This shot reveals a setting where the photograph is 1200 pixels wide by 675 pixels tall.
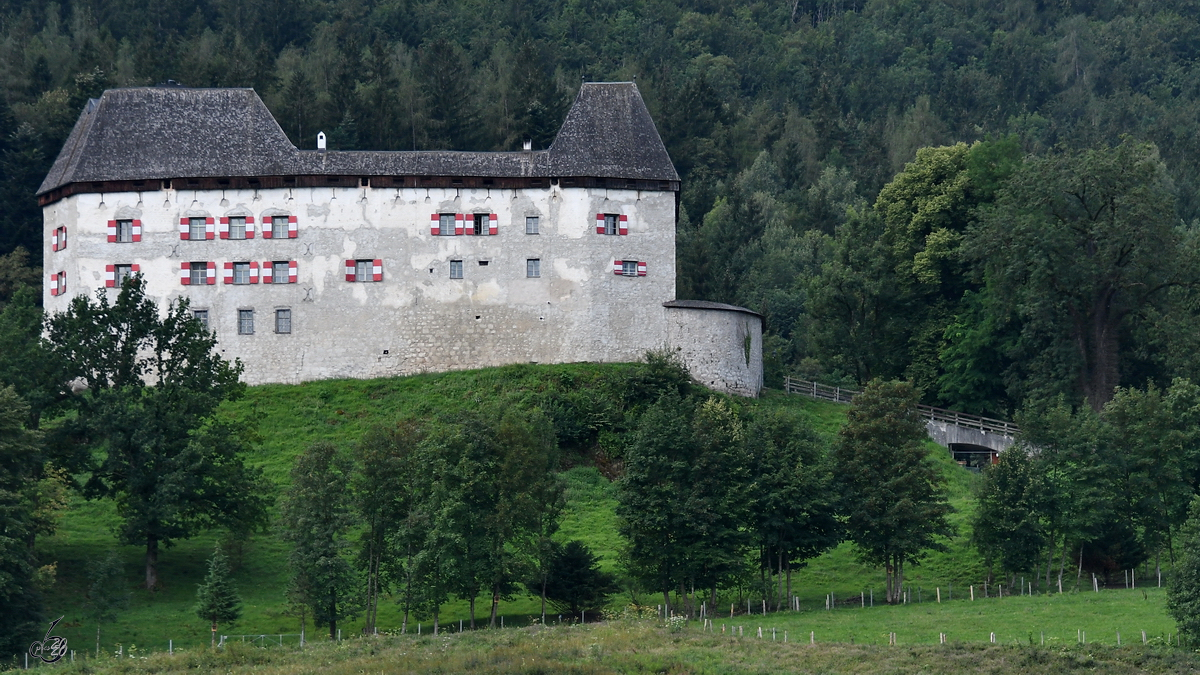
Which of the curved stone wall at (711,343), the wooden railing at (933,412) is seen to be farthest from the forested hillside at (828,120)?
the curved stone wall at (711,343)

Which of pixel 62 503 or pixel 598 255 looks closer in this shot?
pixel 62 503

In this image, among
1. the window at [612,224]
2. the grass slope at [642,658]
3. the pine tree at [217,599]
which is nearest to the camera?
the grass slope at [642,658]

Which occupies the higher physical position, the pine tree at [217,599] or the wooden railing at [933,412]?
the wooden railing at [933,412]

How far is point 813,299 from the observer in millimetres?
84750

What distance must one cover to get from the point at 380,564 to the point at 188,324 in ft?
40.2

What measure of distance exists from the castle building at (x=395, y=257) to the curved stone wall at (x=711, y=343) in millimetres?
76

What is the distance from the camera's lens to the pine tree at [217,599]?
52.7 m

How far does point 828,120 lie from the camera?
13612cm

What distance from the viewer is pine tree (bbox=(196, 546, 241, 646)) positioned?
52.7 m

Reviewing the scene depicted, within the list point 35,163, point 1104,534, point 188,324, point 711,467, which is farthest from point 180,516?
point 35,163

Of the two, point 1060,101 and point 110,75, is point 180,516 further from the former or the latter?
point 1060,101

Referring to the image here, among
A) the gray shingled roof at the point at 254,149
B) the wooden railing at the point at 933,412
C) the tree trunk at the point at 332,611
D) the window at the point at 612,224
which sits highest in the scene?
the gray shingled roof at the point at 254,149

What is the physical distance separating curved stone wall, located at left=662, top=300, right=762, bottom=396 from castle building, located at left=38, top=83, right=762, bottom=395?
3.0 inches

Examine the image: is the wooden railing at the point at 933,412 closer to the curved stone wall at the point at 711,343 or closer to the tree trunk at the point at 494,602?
the curved stone wall at the point at 711,343
